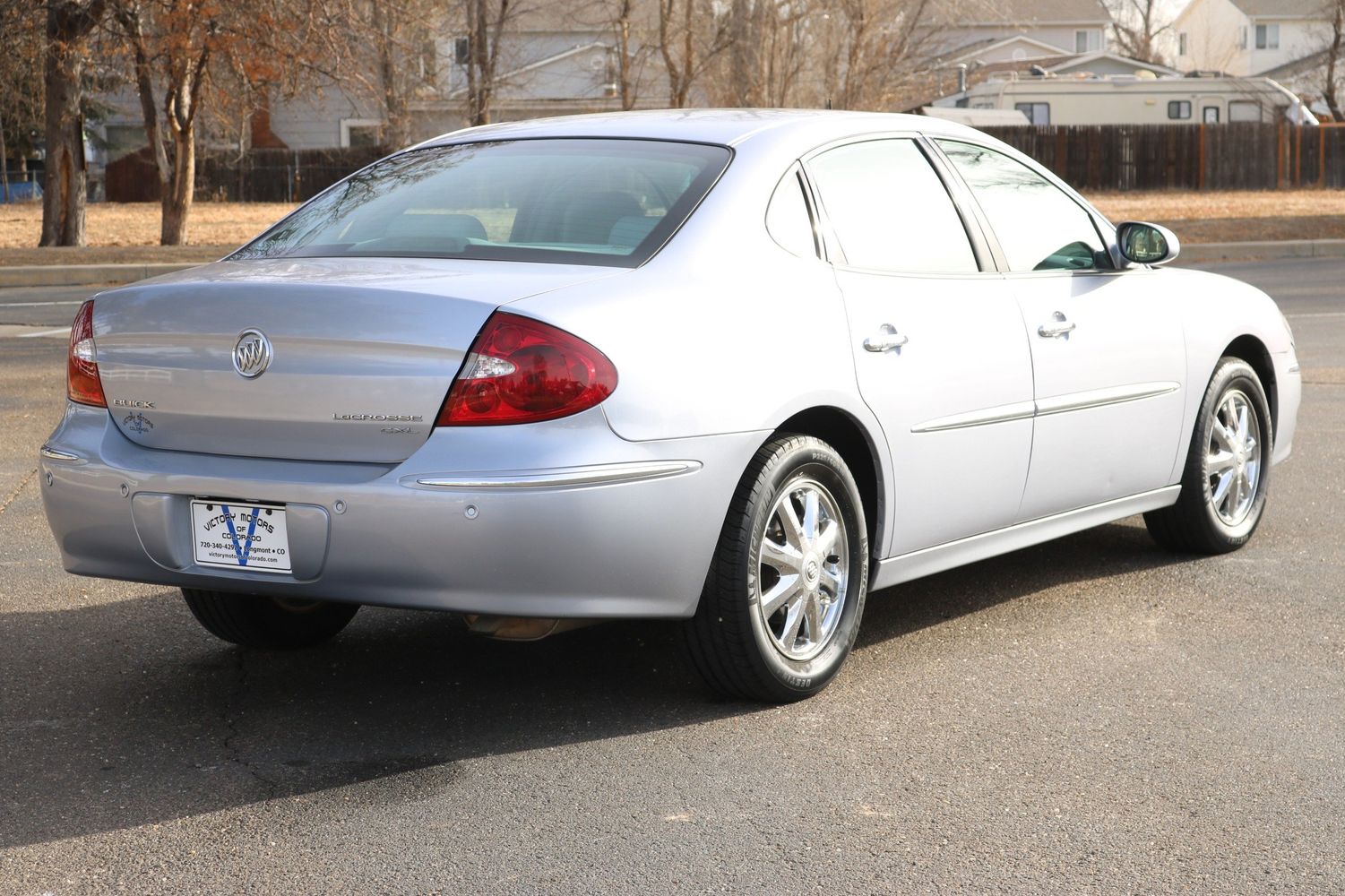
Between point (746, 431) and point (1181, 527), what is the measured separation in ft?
8.59

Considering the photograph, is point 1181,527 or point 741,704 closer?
point 741,704

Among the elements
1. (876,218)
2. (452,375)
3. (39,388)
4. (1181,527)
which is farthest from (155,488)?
(39,388)

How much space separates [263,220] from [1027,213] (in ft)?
118

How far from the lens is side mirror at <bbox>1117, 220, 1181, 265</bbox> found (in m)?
5.83

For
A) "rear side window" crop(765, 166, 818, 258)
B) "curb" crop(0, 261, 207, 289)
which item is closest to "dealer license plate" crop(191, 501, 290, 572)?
"rear side window" crop(765, 166, 818, 258)

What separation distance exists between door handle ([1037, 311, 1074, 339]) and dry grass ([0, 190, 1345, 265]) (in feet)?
59.8

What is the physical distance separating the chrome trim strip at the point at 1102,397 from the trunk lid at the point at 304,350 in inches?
68.3

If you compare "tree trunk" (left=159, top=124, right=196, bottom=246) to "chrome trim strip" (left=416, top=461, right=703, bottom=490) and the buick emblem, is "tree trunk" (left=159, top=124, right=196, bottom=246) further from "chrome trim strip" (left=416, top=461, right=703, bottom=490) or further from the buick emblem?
"chrome trim strip" (left=416, top=461, right=703, bottom=490)

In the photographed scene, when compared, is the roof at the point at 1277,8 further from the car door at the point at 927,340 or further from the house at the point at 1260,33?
the car door at the point at 927,340

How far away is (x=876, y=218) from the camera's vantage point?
5.02 meters

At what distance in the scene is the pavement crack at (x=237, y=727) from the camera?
394 cm

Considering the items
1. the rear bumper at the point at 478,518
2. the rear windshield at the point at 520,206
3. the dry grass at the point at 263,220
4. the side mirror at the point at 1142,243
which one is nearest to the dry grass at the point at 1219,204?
the dry grass at the point at 263,220

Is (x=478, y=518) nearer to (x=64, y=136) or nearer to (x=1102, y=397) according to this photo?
(x=1102, y=397)

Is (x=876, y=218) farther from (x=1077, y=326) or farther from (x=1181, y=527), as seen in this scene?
(x=1181, y=527)
